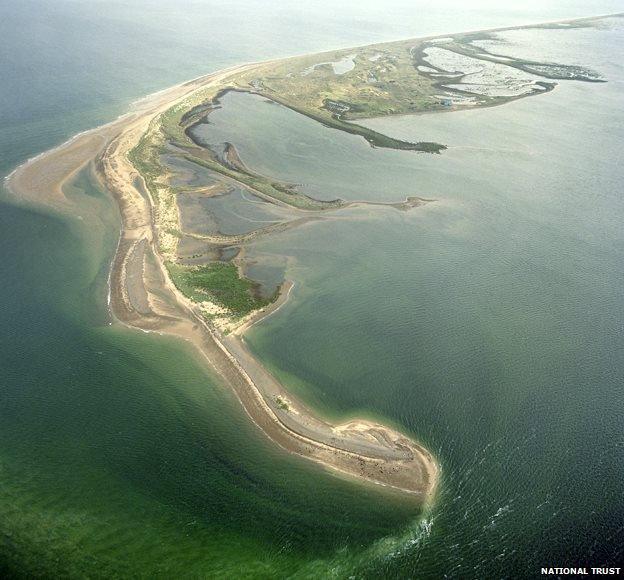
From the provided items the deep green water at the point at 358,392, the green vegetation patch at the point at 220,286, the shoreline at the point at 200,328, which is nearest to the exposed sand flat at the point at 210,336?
the shoreline at the point at 200,328

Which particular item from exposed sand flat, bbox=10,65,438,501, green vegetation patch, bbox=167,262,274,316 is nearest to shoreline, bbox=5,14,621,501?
exposed sand flat, bbox=10,65,438,501

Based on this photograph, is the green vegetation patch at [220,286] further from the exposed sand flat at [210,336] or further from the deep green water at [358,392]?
the deep green water at [358,392]

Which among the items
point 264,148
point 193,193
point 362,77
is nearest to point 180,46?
point 362,77

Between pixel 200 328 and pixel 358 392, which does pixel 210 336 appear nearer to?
pixel 200 328

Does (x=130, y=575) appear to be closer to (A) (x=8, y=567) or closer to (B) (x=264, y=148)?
(A) (x=8, y=567)

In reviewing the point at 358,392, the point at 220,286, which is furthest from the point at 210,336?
the point at 358,392

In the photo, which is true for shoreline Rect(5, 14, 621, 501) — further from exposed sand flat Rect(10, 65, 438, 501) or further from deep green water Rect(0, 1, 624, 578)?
deep green water Rect(0, 1, 624, 578)

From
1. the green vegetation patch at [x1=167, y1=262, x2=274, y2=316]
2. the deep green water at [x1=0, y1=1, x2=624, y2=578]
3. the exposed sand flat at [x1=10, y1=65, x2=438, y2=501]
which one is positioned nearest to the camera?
the deep green water at [x1=0, y1=1, x2=624, y2=578]
